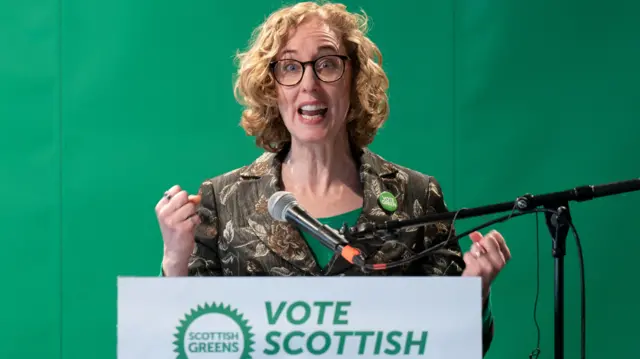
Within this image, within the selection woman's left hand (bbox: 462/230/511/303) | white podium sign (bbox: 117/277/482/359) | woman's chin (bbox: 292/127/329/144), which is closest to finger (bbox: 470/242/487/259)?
woman's left hand (bbox: 462/230/511/303)

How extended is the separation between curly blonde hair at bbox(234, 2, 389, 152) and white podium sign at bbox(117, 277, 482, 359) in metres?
0.93

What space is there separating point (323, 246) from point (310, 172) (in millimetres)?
225

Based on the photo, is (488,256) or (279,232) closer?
(488,256)

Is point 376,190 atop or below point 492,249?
atop

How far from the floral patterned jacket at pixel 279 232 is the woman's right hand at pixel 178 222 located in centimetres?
13

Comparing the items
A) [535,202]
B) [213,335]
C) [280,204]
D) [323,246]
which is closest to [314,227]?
[280,204]

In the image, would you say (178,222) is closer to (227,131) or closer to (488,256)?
(488,256)

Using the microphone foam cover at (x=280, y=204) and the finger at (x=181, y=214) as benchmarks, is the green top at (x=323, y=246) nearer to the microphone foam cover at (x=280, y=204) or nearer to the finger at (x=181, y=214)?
the finger at (x=181, y=214)

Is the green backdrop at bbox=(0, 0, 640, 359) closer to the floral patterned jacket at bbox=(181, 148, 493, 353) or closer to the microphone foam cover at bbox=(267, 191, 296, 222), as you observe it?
the floral patterned jacket at bbox=(181, 148, 493, 353)

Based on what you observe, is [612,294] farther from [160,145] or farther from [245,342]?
[245,342]

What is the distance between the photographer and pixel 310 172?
2.14 metres

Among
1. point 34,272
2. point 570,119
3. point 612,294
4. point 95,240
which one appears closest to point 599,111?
point 570,119

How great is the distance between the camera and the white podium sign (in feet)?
4.17

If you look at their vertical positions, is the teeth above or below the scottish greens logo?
above
